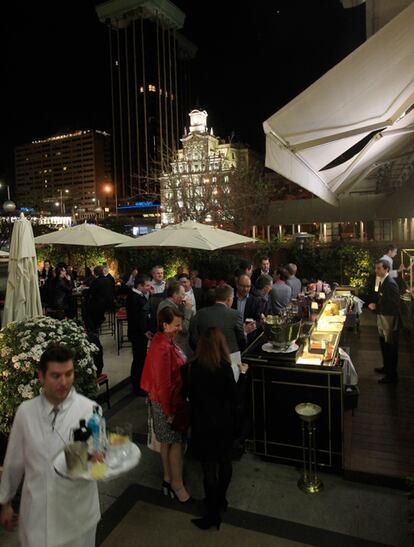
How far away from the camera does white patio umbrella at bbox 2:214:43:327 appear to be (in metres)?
4.99

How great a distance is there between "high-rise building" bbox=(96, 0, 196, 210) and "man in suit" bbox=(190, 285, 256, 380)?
98.1 metres

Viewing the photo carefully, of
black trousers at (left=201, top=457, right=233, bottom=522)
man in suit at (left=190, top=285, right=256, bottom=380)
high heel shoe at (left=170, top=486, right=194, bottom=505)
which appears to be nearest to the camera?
black trousers at (left=201, top=457, right=233, bottom=522)

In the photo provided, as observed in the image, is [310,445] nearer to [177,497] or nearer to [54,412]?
[177,497]

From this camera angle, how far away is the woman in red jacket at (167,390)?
364cm

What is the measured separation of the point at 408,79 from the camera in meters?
3.59

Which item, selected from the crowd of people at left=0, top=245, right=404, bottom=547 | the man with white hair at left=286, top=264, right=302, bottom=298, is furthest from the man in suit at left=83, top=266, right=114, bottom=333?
the man with white hair at left=286, top=264, right=302, bottom=298

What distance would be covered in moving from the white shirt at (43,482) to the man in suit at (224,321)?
7.20 ft

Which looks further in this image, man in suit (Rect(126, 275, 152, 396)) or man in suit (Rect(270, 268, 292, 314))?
man in suit (Rect(270, 268, 292, 314))

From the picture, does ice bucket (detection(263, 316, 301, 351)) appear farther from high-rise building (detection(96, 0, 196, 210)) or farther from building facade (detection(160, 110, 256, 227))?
high-rise building (detection(96, 0, 196, 210))

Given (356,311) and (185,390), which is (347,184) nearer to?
(356,311)

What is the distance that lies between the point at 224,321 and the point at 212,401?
1181mm

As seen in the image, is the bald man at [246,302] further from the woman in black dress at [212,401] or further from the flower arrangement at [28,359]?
the woman in black dress at [212,401]

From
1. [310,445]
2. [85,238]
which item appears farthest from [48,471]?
[85,238]

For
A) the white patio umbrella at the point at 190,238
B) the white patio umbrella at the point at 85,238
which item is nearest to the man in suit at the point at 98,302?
the white patio umbrella at the point at 190,238
